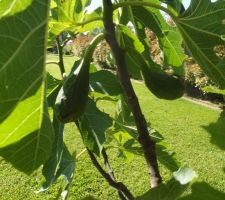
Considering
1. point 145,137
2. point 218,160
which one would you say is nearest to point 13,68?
point 145,137

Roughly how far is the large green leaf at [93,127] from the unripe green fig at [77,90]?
405mm

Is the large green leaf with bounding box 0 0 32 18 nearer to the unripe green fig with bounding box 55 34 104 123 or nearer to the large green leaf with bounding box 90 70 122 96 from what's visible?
the unripe green fig with bounding box 55 34 104 123

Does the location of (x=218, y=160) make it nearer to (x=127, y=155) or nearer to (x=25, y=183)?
(x=25, y=183)

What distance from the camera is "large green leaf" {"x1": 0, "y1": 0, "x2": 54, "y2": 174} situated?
0.76 m

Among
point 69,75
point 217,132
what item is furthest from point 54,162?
point 217,132

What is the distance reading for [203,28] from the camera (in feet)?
3.65

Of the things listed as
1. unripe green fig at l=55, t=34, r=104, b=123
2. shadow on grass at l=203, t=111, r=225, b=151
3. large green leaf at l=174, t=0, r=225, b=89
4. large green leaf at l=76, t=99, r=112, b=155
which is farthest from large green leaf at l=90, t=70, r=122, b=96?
shadow on grass at l=203, t=111, r=225, b=151

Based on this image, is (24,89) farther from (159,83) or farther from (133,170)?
(133,170)

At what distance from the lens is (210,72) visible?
106 centimetres

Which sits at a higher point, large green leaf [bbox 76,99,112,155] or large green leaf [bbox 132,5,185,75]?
large green leaf [bbox 132,5,185,75]

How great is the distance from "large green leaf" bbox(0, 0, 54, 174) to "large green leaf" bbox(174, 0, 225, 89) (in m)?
0.42

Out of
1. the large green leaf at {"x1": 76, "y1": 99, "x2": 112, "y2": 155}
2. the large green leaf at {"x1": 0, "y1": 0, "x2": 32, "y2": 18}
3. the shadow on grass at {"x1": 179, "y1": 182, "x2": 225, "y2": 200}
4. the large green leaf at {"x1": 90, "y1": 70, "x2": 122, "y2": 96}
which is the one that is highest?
the large green leaf at {"x1": 0, "y1": 0, "x2": 32, "y2": 18}

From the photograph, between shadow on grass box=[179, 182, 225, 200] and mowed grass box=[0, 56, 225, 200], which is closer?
shadow on grass box=[179, 182, 225, 200]

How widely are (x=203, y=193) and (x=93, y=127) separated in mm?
959
